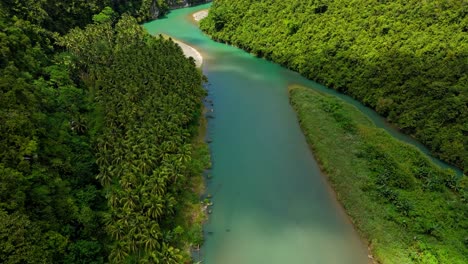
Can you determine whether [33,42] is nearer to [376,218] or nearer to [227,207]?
[227,207]

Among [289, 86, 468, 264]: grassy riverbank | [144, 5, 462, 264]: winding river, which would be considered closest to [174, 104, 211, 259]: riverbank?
[144, 5, 462, 264]: winding river

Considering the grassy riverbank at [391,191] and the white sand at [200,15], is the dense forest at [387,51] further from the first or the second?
the white sand at [200,15]

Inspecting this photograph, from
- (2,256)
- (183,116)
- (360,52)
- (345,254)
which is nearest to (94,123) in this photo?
(183,116)

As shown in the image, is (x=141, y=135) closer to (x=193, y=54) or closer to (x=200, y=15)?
(x=193, y=54)

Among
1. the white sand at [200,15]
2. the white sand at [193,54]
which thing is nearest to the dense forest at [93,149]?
the white sand at [193,54]

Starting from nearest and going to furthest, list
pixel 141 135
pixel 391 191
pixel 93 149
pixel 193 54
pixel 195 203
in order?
pixel 391 191, pixel 195 203, pixel 141 135, pixel 93 149, pixel 193 54

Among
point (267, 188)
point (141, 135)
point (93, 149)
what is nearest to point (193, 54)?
point (141, 135)
